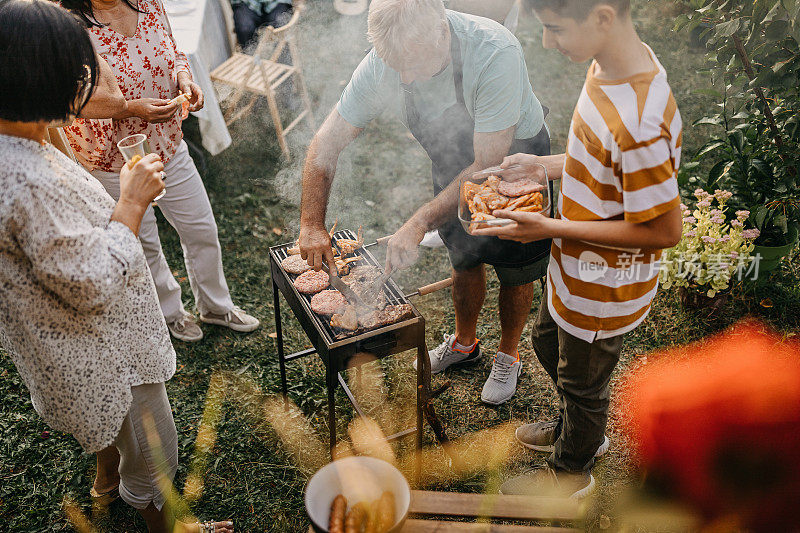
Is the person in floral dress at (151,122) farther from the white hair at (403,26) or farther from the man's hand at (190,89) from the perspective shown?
the white hair at (403,26)

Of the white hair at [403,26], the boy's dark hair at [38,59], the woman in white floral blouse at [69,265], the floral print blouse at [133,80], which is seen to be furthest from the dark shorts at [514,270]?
the boy's dark hair at [38,59]

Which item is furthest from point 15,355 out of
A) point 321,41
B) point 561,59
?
point 561,59

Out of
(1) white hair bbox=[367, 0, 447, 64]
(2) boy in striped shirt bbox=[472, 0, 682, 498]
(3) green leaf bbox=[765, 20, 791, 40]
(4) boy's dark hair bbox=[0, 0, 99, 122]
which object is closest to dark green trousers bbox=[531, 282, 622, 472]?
(2) boy in striped shirt bbox=[472, 0, 682, 498]

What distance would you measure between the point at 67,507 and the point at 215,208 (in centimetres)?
301

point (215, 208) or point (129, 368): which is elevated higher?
point (129, 368)

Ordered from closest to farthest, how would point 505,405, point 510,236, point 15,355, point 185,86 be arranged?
1. point 15,355
2. point 510,236
3. point 185,86
4. point 505,405

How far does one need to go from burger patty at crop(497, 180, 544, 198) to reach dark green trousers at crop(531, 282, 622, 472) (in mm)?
584

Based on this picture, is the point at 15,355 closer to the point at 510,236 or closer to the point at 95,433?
the point at 95,433

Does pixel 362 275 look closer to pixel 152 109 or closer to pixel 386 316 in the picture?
pixel 386 316

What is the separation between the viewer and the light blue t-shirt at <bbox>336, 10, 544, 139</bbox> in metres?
2.96

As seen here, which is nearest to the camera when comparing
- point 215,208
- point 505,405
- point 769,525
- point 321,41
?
point 769,525

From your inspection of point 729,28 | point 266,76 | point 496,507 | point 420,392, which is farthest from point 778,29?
point 266,76

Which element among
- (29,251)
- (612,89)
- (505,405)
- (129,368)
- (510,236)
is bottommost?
(505,405)

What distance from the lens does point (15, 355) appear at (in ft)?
7.38
